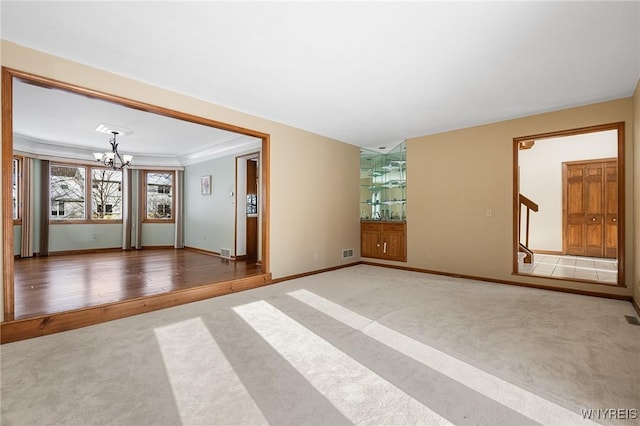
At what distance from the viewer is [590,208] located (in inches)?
259

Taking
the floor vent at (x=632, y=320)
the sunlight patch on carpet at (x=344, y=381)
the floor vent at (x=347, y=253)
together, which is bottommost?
the floor vent at (x=632, y=320)

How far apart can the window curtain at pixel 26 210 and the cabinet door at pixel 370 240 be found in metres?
7.58

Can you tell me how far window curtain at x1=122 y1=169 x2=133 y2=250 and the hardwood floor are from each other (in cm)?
95

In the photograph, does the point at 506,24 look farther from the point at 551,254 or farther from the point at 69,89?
the point at 551,254

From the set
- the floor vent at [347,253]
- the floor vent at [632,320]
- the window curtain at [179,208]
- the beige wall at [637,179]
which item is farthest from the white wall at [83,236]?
the beige wall at [637,179]

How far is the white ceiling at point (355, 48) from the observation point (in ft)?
7.09

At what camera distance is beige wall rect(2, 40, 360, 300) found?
10.6 feet

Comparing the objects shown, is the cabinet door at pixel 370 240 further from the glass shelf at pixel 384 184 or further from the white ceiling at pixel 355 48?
the white ceiling at pixel 355 48

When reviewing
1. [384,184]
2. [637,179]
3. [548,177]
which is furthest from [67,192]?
[548,177]

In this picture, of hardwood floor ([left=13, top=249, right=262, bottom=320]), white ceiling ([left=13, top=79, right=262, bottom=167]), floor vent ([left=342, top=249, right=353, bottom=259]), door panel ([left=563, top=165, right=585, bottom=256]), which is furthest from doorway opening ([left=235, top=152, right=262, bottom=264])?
door panel ([left=563, top=165, right=585, bottom=256])

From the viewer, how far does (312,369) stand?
2.07 m

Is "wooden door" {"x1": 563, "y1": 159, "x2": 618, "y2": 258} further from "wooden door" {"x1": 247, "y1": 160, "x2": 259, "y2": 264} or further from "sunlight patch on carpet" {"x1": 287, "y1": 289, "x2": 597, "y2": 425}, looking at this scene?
"wooden door" {"x1": 247, "y1": 160, "x2": 259, "y2": 264}

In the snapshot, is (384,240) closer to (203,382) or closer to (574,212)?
(574,212)

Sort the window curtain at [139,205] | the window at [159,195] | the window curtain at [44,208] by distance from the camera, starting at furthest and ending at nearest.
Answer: the window at [159,195] → the window curtain at [139,205] → the window curtain at [44,208]
